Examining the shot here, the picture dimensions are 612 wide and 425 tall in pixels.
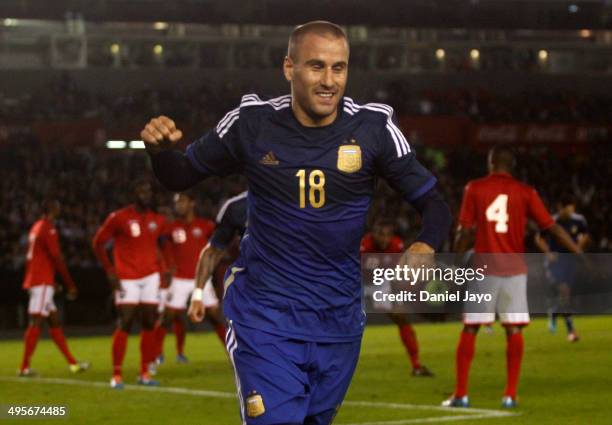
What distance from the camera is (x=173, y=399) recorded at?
13.1 meters

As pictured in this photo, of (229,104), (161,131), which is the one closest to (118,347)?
(161,131)

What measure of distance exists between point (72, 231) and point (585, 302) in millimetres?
13722

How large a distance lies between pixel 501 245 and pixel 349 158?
267 inches

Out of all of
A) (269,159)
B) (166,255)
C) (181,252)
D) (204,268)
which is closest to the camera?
(269,159)

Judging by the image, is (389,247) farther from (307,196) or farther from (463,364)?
(307,196)

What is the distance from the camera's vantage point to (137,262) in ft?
49.5

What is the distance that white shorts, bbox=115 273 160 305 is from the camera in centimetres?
1490

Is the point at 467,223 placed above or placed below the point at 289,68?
below

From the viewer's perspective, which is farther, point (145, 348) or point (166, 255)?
point (166, 255)

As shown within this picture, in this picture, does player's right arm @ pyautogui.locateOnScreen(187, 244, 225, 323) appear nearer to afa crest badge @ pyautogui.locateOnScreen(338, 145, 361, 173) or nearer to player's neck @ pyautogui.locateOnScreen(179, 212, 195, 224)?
afa crest badge @ pyautogui.locateOnScreen(338, 145, 361, 173)

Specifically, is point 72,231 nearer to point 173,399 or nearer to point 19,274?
point 19,274

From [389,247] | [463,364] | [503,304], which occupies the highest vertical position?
[389,247]

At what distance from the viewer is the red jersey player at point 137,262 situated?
14695 millimetres

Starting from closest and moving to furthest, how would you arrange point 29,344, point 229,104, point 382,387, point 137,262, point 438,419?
point 438,419, point 382,387, point 137,262, point 29,344, point 229,104
